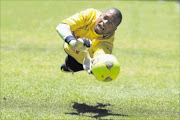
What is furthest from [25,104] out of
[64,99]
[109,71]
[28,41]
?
[28,41]

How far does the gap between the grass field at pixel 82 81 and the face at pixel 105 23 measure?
1330 mm

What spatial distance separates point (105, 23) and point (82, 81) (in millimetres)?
2646

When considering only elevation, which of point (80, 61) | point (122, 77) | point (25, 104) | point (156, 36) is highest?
point (80, 61)

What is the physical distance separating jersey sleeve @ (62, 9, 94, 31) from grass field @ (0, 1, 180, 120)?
1384mm

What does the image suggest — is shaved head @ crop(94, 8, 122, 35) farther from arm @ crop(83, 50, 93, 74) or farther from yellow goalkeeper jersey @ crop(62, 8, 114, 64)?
arm @ crop(83, 50, 93, 74)

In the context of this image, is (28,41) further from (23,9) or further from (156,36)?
(23,9)

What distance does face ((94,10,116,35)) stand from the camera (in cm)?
562

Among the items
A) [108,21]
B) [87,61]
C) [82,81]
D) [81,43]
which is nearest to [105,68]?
[87,61]

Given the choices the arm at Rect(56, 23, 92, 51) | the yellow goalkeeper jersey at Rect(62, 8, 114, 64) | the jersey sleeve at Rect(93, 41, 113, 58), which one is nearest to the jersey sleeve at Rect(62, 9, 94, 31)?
the yellow goalkeeper jersey at Rect(62, 8, 114, 64)

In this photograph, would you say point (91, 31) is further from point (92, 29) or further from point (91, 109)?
point (91, 109)

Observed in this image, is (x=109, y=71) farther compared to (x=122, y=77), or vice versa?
(x=122, y=77)

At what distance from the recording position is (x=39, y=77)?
808 cm

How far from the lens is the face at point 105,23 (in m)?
5.62

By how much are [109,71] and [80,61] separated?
38.4 inches
